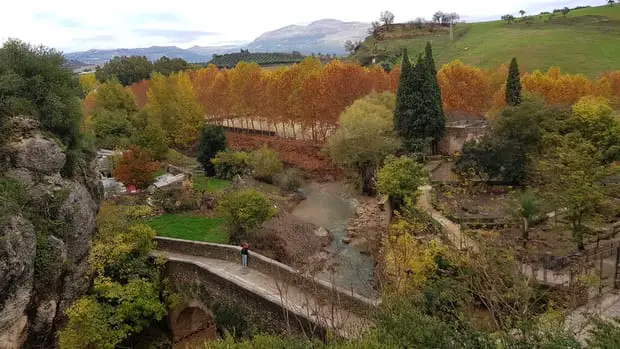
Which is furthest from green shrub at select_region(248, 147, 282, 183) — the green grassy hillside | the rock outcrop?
the green grassy hillside

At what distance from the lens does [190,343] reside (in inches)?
836

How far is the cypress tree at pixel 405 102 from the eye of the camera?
123 feet

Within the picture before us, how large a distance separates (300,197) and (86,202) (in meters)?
18.9

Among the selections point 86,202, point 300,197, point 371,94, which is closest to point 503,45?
point 371,94

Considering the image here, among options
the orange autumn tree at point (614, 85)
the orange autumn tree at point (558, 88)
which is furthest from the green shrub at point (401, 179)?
the orange autumn tree at point (614, 85)

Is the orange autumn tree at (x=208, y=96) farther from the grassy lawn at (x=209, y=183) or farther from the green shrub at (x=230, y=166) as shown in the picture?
the grassy lawn at (x=209, y=183)

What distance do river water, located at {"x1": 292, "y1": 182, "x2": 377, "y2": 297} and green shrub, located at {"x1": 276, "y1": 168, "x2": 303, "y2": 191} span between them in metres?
1.02

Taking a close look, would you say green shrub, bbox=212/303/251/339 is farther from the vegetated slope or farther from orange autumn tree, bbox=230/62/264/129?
the vegetated slope

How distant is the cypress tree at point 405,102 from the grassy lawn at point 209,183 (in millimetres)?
14325

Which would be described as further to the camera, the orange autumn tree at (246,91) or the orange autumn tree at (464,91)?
the orange autumn tree at (246,91)

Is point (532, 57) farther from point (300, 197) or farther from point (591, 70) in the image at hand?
point (300, 197)

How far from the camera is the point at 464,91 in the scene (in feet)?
145

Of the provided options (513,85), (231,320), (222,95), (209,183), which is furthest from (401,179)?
(222,95)

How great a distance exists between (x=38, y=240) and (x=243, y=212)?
30.3 ft
